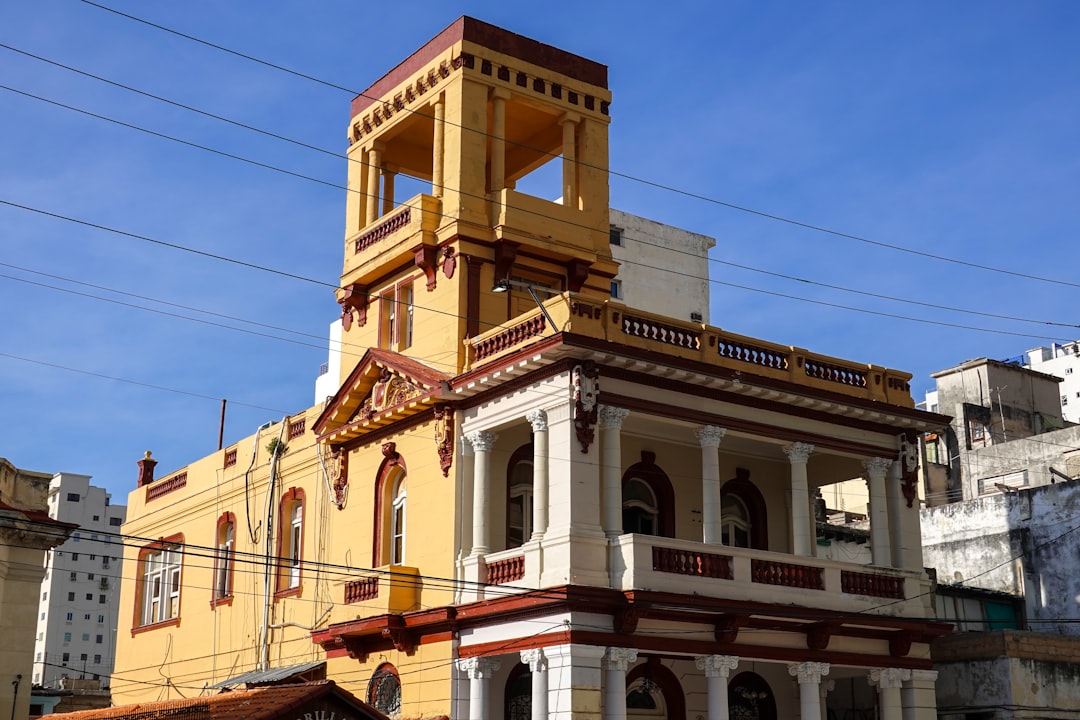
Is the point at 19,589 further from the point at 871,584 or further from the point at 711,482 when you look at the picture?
the point at 871,584

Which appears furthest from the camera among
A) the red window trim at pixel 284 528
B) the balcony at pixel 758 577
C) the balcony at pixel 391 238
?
the red window trim at pixel 284 528

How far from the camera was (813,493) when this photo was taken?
122 feet

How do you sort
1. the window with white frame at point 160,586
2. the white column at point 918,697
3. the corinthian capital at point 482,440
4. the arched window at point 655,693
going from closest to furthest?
the corinthian capital at point 482,440 < the arched window at point 655,693 < the white column at point 918,697 < the window with white frame at point 160,586

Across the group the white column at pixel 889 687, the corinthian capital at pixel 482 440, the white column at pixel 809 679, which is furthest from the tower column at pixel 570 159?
the white column at pixel 889 687

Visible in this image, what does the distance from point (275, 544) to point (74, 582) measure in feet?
246

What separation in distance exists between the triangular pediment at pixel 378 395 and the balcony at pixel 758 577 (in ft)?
19.7

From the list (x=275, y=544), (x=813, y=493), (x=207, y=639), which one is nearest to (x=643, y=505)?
(x=813, y=493)

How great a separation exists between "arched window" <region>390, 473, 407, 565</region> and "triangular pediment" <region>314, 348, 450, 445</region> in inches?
61.2

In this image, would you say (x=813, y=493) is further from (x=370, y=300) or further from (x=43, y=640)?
(x=43, y=640)

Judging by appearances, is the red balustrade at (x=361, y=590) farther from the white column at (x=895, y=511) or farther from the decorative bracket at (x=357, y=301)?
the white column at (x=895, y=511)

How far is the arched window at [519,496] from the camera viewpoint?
96.4 ft

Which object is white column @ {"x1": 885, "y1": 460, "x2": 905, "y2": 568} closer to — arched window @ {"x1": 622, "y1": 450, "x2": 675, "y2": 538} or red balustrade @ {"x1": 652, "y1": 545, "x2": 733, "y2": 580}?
arched window @ {"x1": 622, "y1": 450, "x2": 675, "y2": 538}

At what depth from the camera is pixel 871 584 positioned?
98.1ft

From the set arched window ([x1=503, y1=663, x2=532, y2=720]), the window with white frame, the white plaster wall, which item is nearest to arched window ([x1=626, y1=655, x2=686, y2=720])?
arched window ([x1=503, y1=663, x2=532, y2=720])
